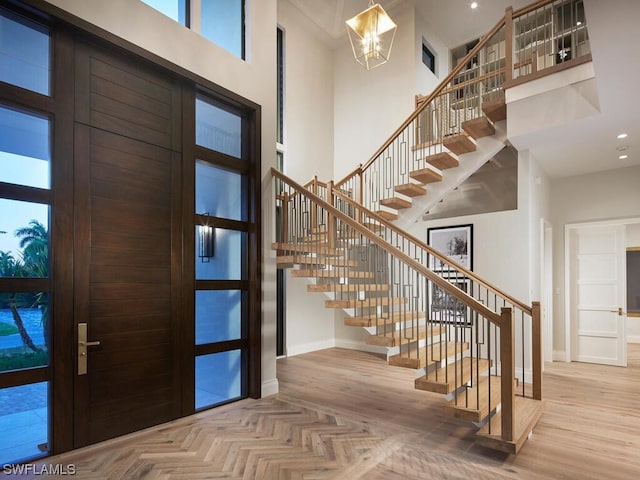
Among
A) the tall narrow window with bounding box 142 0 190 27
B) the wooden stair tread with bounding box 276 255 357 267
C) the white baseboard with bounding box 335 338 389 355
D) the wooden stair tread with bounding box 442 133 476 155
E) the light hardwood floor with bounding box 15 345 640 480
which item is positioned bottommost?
the white baseboard with bounding box 335 338 389 355

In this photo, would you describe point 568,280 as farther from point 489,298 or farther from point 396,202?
point 396,202

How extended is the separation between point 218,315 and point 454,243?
4107mm

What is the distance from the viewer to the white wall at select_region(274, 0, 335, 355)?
7324 millimetres

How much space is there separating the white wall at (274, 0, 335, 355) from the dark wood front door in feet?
11.6

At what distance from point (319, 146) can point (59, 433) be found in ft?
21.3

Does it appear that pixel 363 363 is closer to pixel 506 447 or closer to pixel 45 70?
pixel 506 447

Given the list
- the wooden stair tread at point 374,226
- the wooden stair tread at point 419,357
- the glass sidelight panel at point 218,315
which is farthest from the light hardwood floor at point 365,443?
the wooden stair tread at point 374,226

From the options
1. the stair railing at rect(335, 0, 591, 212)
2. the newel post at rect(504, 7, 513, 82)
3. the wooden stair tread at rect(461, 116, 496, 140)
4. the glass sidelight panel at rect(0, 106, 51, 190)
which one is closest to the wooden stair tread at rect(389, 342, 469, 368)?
the stair railing at rect(335, 0, 591, 212)

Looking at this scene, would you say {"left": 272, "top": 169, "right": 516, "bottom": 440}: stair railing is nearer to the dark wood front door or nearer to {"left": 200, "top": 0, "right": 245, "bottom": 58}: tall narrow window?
the dark wood front door

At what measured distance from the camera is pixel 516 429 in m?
3.24

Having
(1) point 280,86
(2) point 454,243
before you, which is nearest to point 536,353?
(2) point 454,243

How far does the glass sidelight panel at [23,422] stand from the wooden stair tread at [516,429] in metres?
3.45

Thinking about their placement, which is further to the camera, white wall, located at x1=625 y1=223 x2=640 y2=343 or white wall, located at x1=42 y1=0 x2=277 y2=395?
white wall, located at x1=625 y1=223 x2=640 y2=343

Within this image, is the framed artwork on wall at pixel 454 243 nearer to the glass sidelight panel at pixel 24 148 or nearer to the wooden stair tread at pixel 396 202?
the wooden stair tread at pixel 396 202
